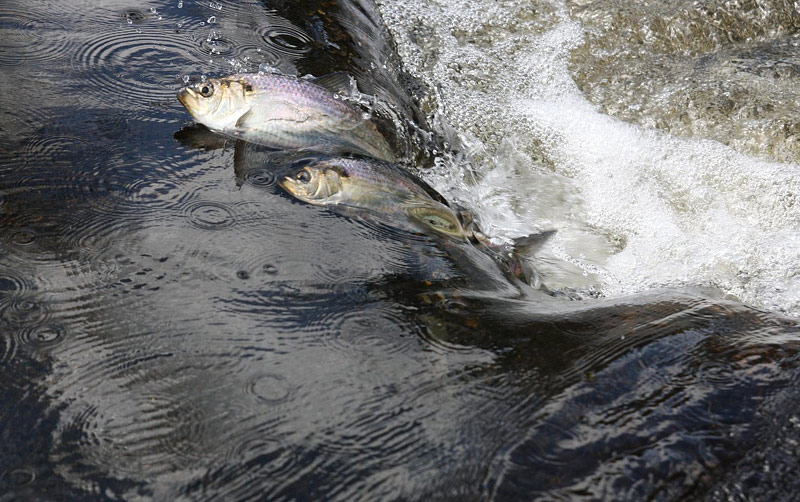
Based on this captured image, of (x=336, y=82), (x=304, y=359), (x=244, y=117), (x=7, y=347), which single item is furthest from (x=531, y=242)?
(x=7, y=347)

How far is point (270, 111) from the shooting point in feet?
11.4

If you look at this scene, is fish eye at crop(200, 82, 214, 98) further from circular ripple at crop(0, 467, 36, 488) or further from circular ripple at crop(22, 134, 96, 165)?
circular ripple at crop(0, 467, 36, 488)

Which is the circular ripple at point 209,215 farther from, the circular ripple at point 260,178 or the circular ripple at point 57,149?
the circular ripple at point 57,149

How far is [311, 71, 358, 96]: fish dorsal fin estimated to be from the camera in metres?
3.86

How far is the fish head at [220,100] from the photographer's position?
3.44 meters

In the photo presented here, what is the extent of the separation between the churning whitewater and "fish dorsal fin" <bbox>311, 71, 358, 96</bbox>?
0.81 meters

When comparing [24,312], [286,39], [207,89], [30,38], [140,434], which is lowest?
[30,38]

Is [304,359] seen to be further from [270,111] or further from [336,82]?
[336,82]

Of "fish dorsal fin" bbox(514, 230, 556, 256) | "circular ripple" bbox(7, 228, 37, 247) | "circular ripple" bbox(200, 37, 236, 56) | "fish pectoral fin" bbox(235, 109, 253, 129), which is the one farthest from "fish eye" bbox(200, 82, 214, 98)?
"fish dorsal fin" bbox(514, 230, 556, 256)

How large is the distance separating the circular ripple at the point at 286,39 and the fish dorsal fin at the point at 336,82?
0.74m

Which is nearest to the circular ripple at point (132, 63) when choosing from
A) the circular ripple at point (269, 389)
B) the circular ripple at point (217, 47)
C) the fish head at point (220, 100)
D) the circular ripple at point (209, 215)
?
the circular ripple at point (217, 47)

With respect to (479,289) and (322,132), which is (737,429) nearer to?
(479,289)

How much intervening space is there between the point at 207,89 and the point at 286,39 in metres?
1.39

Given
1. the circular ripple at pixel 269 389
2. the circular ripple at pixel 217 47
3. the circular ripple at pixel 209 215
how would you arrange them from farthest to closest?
the circular ripple at pixel 217 47
the circular ripple at pixel 209 215
the circular ripple at pixel 269 389
